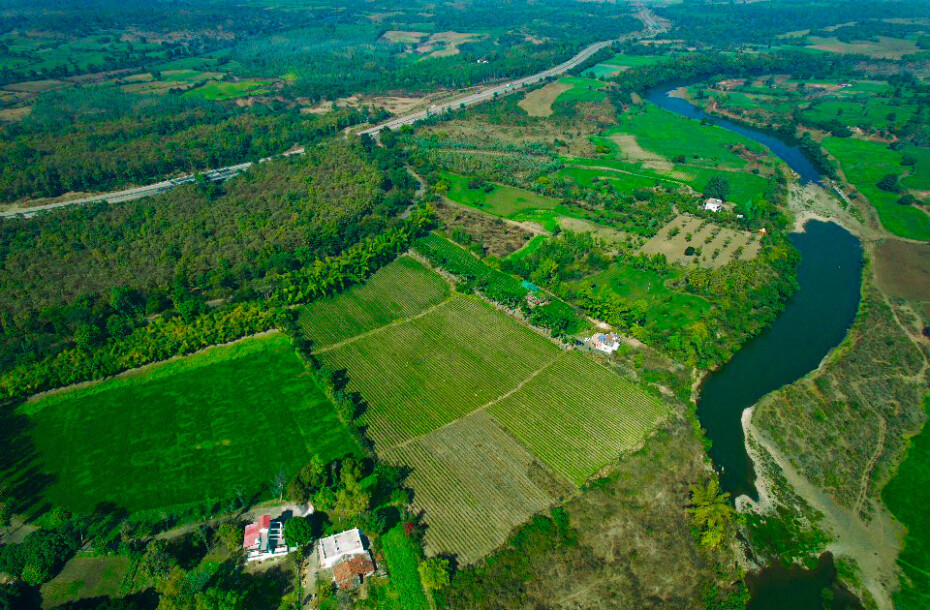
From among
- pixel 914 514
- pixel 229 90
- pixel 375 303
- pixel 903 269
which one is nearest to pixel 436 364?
pixel 375 303

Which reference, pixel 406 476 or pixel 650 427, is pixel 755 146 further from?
pixel 406 476

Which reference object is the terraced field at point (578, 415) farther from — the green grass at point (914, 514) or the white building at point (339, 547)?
the green grass at point (914, 514)

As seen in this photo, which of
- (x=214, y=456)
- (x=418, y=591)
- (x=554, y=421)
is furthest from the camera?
(x=554, y=421)

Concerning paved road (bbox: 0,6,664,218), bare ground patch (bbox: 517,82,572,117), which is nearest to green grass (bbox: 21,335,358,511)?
paved road (bbox: 0,6,664,218)

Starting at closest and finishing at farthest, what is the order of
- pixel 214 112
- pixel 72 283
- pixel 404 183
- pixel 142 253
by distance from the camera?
pixel 72 283 < pixel 142 253 < pixel 404 183 < pixel 214 112

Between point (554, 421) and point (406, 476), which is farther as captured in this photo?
point (554, 421)

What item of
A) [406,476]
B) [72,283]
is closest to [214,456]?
[406,476]
